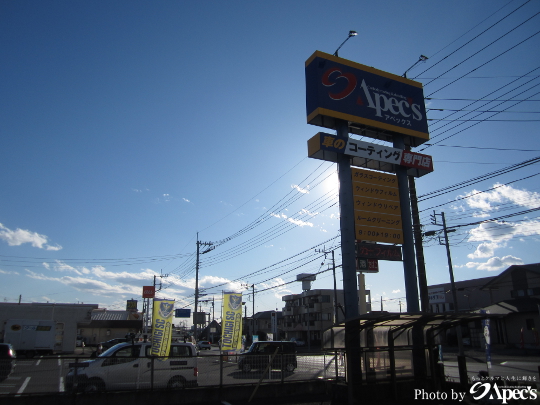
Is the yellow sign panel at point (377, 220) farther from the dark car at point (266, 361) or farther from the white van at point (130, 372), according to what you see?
the white van at point (130, 372)

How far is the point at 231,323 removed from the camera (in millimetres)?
21562

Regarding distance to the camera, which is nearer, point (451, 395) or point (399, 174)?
point (451, 395)

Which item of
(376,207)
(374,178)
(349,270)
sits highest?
(374,178)

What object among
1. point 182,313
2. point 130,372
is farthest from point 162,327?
point 182,313

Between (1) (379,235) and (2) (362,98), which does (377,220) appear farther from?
(2) (362,98)

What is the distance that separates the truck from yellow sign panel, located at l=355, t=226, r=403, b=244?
3511cm

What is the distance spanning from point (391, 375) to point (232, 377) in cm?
544

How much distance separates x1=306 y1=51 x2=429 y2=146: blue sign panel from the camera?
16938mm

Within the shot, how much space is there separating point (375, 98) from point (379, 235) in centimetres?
639

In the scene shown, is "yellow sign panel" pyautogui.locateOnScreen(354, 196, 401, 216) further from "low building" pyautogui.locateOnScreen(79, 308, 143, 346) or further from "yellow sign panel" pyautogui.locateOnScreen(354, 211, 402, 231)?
"low building" pyautogui.locateOnScreen(79, 308, 143, 346)

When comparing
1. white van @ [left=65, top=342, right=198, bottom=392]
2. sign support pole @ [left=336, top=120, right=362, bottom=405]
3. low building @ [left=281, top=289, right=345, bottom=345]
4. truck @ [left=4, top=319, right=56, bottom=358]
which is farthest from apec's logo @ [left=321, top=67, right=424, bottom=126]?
low building @ [left=281, top=289, right=345, bottom=345]

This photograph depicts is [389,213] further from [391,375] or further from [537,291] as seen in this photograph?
[537,291]

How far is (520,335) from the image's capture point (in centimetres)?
3878

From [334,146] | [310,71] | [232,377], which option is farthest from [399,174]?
[232,377]
